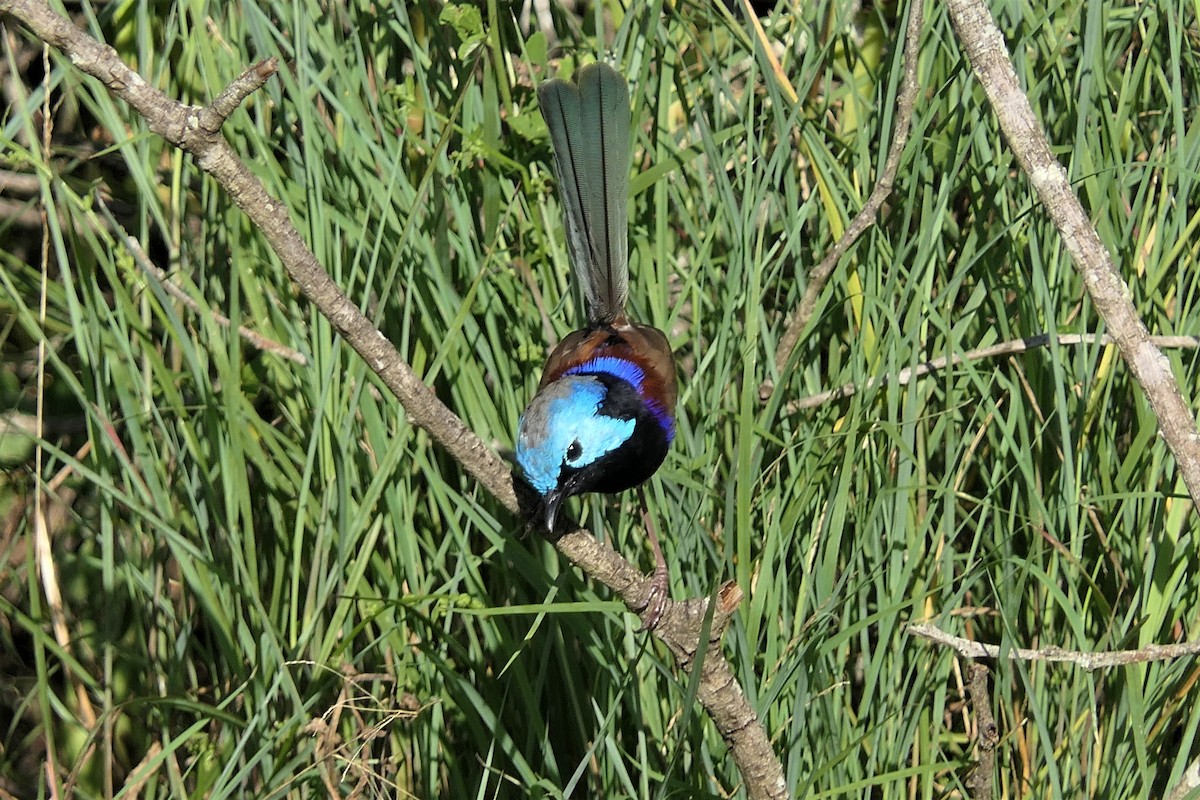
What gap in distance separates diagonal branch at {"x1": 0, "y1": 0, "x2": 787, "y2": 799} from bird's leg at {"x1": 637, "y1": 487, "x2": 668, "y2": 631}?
0.03 m

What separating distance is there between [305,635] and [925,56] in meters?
1.77

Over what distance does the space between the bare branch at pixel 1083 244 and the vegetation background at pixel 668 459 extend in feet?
0.87

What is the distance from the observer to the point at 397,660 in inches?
97.2

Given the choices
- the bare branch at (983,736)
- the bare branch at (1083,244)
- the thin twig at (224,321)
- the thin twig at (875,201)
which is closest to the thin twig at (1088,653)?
the bare branch at (983,736)

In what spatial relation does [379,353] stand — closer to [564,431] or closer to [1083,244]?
[564,431]

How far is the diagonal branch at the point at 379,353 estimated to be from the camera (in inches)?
58.2

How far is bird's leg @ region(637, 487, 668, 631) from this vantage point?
2.08 meters

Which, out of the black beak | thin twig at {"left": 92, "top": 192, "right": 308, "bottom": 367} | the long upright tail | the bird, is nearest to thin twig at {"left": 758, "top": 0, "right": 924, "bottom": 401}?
the bird

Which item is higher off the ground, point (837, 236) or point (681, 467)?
point (837, 236)

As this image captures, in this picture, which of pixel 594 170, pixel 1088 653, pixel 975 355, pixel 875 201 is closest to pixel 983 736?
pixel 1088 653

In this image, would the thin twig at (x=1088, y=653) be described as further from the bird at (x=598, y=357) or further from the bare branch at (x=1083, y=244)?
the bird at (x=598, y=357)

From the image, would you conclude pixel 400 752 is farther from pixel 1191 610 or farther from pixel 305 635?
pixel 1191 610

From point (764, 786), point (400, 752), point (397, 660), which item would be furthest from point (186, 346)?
point (764, 786)

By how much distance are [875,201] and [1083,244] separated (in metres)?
0.53
